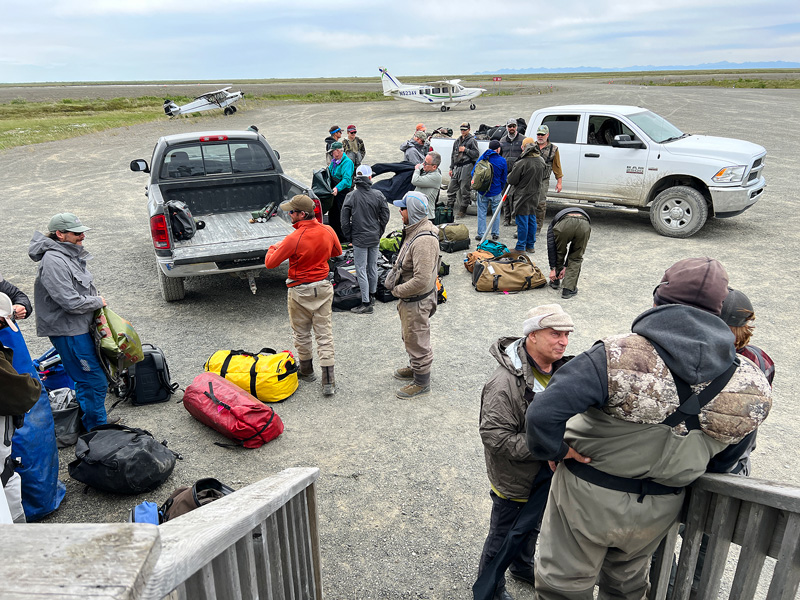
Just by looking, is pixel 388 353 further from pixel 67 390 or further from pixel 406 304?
pixel 67 390

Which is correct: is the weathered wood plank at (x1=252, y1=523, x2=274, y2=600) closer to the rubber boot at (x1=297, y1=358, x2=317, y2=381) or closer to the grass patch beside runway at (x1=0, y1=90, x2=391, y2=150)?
the rubber boot at (x1=297, y1=358, x2=317, y2=381)

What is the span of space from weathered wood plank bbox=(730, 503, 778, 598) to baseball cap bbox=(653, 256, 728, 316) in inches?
29.5

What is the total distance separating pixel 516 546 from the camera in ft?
9.71

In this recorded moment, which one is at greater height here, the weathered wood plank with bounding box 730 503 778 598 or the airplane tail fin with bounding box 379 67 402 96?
the airplane tail fin with bounding box 379 67 402 96

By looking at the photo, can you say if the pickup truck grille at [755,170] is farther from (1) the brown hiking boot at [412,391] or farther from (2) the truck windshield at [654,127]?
(1) the brown hiking boot at [412,391]

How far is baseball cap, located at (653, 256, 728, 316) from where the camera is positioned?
2.16 m

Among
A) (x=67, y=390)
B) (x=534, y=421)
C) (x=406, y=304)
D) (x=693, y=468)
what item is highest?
(x=534, y=421)

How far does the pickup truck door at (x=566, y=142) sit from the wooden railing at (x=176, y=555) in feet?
A: 31.6

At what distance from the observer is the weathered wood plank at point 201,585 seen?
1.27 metres

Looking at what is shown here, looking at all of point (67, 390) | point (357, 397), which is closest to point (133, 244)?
point (67, 390)

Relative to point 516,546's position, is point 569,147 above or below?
above

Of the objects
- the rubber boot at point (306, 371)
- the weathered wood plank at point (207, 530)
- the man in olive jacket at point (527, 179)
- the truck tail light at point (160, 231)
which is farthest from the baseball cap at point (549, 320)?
the man in olive jacket at point (527, 179)

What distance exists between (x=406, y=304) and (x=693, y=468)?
3394mm

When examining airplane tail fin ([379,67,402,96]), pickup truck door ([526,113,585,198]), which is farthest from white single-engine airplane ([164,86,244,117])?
pickup truck door ([526,113,585,198])
